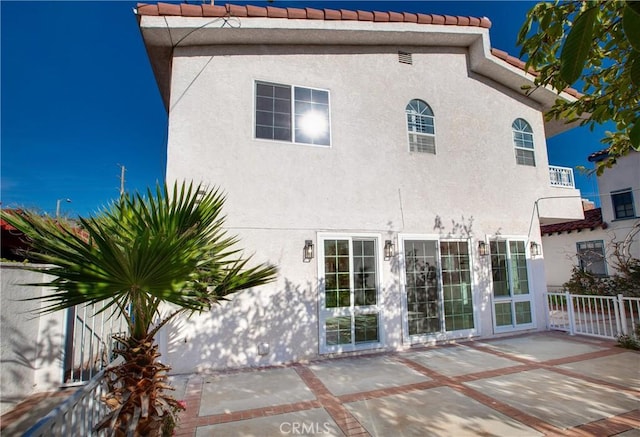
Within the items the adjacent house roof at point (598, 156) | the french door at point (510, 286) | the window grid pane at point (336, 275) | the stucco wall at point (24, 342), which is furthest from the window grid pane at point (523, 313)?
the stucco wall at point (24, 342)

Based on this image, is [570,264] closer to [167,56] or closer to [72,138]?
[167,56]

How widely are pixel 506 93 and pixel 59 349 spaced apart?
48.3 ft

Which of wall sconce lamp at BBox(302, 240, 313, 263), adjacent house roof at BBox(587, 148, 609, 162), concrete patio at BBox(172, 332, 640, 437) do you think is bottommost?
concrete patio at BBox(172, 332, 640, 437)

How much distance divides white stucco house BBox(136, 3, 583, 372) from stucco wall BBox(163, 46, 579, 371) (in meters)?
0.04

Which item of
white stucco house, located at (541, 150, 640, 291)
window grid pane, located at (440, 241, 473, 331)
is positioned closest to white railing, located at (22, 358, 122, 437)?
window grid pane, located at (440, 241, 473, 331)

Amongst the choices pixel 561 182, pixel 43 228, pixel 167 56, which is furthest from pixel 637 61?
pixel 561 182

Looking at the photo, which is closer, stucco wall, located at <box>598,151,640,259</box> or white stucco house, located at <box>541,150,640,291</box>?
stucco wall, located at <box>598,151,640,259</box>

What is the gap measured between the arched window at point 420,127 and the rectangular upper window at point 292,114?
9.04 feet

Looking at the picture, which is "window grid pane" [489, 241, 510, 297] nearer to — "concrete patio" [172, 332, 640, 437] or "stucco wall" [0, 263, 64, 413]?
"concrete patio" [172, 332, 640, 437]

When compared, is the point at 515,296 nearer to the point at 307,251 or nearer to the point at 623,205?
the point at 307,251

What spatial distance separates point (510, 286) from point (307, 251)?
705 cm

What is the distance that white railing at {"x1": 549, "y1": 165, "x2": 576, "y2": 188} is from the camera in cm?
1229

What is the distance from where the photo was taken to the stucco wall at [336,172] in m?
7.80

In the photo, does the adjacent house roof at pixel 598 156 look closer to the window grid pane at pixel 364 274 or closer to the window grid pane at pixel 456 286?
the window grid pane at pixel 456 286
